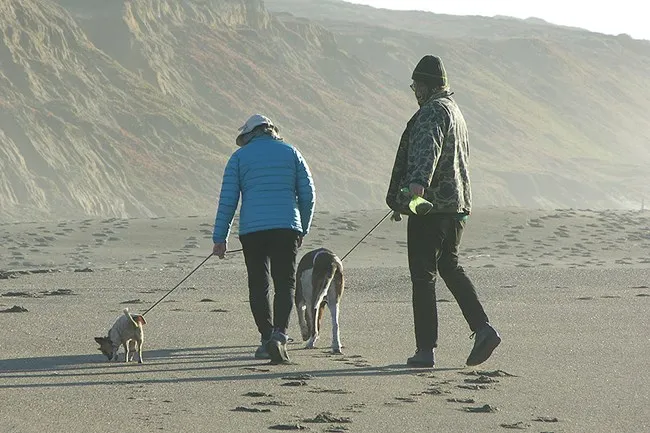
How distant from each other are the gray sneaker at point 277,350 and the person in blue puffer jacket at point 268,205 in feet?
0.51

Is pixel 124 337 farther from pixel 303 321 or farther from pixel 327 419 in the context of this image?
pixel 327 419

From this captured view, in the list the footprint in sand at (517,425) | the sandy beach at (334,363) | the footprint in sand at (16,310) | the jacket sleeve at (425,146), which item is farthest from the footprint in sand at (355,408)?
the footprint in sand at (16,310)

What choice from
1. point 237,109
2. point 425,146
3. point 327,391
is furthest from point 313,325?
point 237,109

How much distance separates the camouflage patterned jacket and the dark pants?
4.7 inches

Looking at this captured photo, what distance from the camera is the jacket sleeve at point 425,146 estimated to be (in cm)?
923

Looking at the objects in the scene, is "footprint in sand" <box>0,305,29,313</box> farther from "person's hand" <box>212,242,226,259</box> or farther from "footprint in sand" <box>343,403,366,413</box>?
"footprint in sand" <box>343,403,366,413</box>

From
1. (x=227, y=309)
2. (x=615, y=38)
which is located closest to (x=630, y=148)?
(x=615, y=38)

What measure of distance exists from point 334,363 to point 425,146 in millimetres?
1662

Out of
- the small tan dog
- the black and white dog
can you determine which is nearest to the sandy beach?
the small tan dog

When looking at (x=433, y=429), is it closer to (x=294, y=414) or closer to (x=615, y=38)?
(x=294, y=414)

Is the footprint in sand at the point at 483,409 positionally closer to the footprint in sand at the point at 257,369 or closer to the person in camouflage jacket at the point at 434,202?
the person in camouflage jacket at the point at 434,202

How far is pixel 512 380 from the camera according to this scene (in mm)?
8828

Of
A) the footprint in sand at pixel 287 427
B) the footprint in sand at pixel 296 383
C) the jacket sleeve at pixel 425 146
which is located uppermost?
the jacket sleeve at pixel 425 146

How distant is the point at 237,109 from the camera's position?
75.8m
